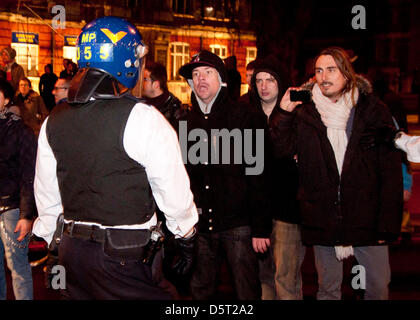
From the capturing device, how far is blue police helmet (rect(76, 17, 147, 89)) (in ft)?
9.92

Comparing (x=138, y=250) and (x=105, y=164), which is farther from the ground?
(x=105, y=164)

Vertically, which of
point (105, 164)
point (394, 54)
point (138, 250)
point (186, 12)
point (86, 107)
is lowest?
point (138, 250)

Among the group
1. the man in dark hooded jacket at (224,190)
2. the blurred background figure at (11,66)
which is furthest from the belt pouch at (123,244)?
the blurred background figure at (11,66)

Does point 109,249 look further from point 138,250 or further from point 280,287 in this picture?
point 280,287

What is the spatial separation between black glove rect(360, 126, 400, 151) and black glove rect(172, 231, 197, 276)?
1.61m

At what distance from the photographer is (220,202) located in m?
4.21

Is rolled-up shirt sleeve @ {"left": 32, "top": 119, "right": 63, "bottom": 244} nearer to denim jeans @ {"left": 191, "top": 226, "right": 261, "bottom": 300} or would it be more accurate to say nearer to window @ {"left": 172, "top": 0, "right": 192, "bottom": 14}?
denim jeans @ {"left": 191, "top": 226, "right": 261, "bottom": 300}

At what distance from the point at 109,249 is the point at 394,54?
51.1 metres

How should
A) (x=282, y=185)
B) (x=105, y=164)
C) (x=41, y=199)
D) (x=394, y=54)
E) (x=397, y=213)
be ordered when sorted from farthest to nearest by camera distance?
(x=394, y=54)
(x=282, y=185)
(x=397, y=213)
(x=41, y=199)
(x=105, y=164)

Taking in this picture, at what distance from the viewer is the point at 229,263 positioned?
4.23 meters

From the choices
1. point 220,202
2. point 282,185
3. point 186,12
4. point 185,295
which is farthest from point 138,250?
point 186,12

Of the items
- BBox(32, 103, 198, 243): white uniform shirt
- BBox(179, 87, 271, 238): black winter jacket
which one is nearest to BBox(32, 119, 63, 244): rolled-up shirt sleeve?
BBox(32, 103, 198, 243): white uniform shirt

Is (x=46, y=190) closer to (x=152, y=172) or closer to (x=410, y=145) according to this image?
(x=152, y=172)

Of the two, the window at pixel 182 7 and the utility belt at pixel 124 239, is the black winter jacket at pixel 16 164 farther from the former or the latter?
the window at pixel 182 7
